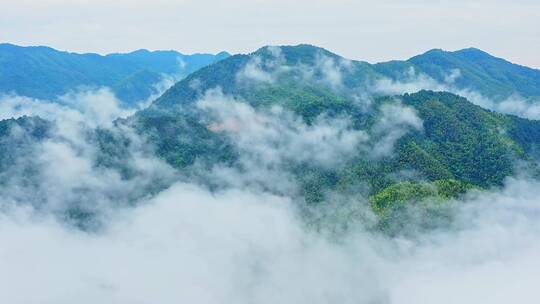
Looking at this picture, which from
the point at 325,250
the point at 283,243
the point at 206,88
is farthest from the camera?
the point at 206,88

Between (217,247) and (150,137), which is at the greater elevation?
(150,137)

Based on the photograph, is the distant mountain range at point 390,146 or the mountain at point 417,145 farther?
the mountain at point 417,145

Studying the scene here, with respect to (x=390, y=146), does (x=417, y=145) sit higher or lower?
higher

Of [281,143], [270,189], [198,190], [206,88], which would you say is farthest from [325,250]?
[206,88]

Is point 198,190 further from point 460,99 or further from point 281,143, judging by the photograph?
point 460,99

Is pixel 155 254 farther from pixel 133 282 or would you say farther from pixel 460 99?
pixel 460 99

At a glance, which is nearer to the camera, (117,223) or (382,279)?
(382,279)

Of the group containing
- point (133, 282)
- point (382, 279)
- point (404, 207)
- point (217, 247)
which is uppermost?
point (404, 207)

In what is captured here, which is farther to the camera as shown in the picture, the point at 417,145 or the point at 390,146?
the point at 390,146

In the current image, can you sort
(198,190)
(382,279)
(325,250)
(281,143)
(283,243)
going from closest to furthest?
(382,279)
(325,250)
(283,243)
(198,190)
(281,143)

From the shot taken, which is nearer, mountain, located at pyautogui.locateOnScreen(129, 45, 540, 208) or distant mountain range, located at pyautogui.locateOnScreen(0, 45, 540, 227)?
distant mountain range, located at pyautogui.locateOnScreen(0, 45, 540, 227)
